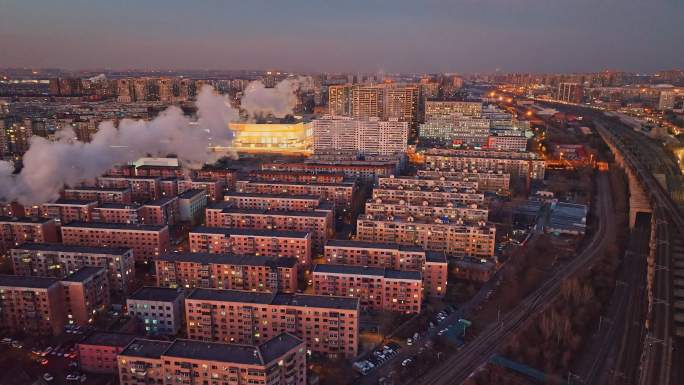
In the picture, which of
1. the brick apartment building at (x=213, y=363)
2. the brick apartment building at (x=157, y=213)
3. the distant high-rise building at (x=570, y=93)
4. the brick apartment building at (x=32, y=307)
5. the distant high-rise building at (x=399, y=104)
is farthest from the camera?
the distant high-rise building at (x=570, y=93)

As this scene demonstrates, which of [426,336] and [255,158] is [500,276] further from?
[255,158]

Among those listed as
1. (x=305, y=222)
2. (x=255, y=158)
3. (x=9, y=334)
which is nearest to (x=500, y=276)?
(x=305, y=222)

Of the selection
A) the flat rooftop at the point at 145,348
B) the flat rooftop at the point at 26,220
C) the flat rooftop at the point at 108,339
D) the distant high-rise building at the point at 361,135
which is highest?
the distant high-rise building at the point at 361,135

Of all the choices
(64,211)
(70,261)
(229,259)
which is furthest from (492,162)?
(70,261)

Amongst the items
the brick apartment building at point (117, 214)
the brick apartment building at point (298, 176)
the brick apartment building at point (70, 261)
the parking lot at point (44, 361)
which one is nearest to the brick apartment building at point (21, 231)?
the brick apartment building at point (117, 214)

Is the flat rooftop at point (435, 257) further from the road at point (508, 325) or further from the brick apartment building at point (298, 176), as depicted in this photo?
the brick apartment building at point (298, 176)

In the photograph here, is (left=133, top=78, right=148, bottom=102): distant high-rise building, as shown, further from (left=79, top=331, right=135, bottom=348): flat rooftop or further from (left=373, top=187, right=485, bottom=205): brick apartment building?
(left=79, top=331, right=135, bottom=348): flat rooftop
